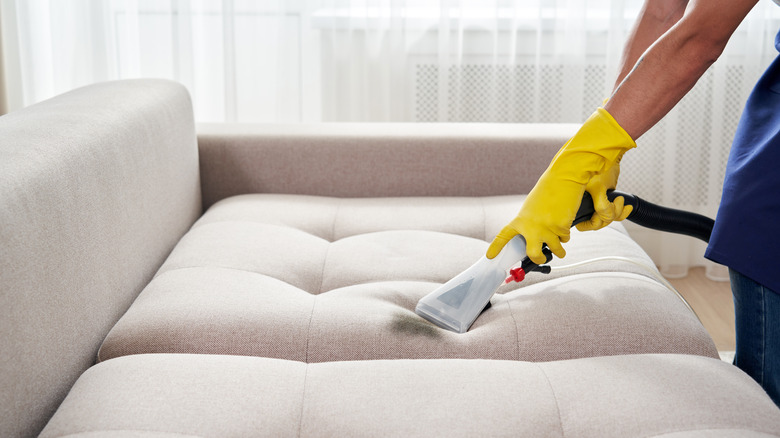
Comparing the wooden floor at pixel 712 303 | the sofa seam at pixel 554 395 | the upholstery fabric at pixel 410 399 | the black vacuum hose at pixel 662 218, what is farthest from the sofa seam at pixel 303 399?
the wooden floor at pixel 712 303

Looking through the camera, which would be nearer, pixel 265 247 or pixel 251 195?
pixel 265 247

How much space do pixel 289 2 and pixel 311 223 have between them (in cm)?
112

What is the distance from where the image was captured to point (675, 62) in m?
1.09

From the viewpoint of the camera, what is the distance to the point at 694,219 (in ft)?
4.57

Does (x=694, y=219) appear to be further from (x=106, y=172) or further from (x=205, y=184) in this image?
(x=205, y=184)

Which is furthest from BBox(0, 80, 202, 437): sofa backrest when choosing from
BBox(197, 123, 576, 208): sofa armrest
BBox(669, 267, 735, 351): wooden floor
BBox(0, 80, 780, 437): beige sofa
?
BBox(669, 267, 735, 351): wooden floor

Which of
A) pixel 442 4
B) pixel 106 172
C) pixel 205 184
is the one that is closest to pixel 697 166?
pixel 442 4

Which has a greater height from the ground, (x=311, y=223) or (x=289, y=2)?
(x=289, y=2)

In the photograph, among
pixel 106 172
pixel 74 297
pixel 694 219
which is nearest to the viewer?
pixel 74 297

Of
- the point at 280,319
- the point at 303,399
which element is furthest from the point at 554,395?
the point at 280,319

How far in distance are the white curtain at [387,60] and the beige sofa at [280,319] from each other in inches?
Result: 32.7

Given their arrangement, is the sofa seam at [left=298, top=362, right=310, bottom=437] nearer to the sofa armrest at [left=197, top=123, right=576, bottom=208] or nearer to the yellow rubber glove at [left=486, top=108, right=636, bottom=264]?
the yellow rubber glove at [left=486, top=108, right=636, bottom=264]

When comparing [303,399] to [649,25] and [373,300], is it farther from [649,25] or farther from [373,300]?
[649,25]

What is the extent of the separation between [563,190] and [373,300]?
1.20ft
